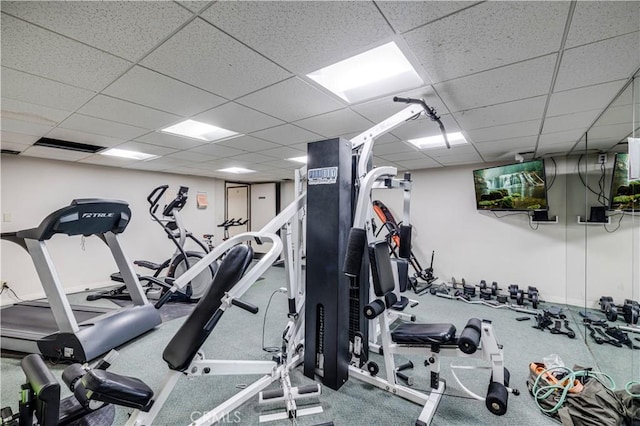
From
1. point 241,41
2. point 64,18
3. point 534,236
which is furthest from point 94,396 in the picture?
point 534,236

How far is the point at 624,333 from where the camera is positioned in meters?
2.93

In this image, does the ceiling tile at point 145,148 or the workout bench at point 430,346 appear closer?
the workout bench at point 430,346

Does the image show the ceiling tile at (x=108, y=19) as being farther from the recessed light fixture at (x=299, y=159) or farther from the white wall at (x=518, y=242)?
the white wall at (x=518, y=242)

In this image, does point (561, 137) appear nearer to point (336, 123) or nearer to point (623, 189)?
point (623, 189)

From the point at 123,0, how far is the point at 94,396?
1780 mm

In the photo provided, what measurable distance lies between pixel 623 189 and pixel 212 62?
383cm

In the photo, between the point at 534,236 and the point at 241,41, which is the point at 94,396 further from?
the point at 534,236

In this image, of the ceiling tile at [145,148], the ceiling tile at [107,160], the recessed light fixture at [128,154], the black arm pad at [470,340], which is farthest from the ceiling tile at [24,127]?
the black arm pad at [470,340]

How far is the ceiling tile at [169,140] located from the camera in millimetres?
3304

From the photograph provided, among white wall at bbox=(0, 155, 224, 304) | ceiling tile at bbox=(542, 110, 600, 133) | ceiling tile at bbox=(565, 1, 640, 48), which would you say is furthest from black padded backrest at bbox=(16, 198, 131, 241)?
ceiling tile at bbox=(542, 110, 600, 133)

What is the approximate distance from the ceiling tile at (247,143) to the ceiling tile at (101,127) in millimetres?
929

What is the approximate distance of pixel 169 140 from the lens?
3.51 meters

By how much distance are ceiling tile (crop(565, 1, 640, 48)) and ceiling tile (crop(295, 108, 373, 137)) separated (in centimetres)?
153

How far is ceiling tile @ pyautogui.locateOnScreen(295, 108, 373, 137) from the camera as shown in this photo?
2637 millimetres
